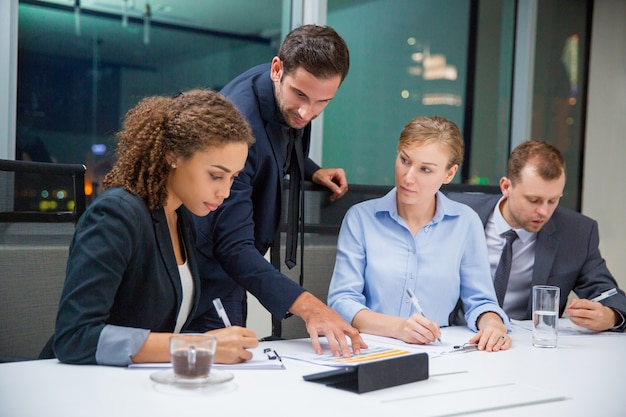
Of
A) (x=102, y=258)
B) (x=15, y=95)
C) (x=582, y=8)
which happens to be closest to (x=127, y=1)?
(x=15, y=95)

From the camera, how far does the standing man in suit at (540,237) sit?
254 centimetres

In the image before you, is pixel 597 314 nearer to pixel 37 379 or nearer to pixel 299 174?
pixel 299 174

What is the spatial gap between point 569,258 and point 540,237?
125 mm

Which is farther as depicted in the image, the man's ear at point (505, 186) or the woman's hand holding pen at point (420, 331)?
the man's ear at point (505, 186)

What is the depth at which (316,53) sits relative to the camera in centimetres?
205

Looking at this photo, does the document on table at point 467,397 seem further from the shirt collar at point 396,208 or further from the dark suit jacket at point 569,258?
the dark suit jacket at point 569,258

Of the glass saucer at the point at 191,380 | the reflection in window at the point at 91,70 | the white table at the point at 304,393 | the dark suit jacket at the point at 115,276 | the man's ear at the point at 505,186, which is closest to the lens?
the white table at the point at 304,393

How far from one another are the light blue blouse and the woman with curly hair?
1.91 ft

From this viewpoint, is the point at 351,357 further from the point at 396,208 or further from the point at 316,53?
the point at 316,53

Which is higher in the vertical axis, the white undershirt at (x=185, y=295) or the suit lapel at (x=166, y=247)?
the suit lapel at (x=166, y=247)

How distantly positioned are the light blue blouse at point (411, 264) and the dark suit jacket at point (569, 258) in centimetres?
38

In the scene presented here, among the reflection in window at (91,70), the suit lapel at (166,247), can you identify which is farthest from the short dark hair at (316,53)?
the reflection in window at (91,70)

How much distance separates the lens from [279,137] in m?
2.20

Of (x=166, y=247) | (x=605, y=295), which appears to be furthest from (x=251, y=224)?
(x=605, y=295)
